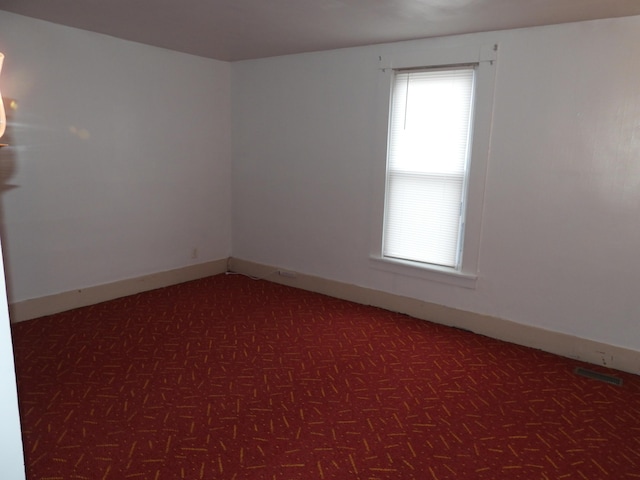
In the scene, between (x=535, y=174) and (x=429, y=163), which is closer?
(x=535, y=174)

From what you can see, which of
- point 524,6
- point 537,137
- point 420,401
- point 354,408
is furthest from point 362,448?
point 524,6

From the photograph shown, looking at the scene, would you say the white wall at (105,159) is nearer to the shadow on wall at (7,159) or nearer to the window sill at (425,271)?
the shadow on wall at (7,159)

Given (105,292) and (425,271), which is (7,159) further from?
(425,271)

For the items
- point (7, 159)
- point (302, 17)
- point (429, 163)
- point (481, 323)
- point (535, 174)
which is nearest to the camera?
point (302, 17)

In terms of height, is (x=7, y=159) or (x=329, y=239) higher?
(x=7, y=159)

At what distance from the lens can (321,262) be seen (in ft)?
16.6

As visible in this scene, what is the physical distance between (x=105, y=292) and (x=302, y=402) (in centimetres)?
264

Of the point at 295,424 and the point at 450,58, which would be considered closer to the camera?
the point at 295,424

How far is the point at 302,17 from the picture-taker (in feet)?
11.6

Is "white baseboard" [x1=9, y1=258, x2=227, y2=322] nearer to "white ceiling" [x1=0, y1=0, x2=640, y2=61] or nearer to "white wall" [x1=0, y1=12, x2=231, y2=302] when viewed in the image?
"white wall" [x1=0, y1=12, x2=231, y2=302]

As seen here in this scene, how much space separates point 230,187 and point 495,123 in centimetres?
318

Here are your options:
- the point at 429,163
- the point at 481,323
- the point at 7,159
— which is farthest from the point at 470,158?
the point at 7,159

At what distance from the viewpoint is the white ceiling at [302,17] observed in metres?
→ 3.12

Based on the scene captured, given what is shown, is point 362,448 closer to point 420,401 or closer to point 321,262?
point 420,401
